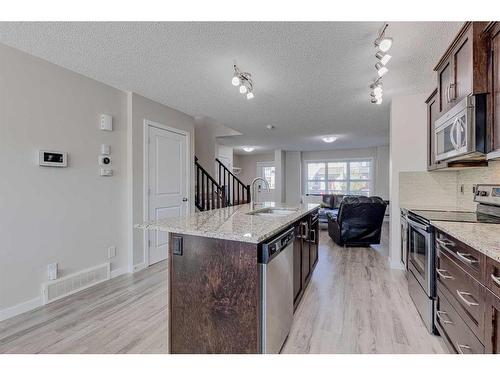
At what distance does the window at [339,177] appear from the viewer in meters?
8.80

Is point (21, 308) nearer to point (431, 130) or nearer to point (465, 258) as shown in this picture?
point (465, 258)

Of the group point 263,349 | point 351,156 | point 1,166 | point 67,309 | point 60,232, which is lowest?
point 67,309

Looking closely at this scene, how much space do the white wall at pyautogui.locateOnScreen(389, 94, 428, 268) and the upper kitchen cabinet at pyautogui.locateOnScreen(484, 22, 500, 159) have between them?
1.94m

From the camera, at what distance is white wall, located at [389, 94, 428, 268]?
11.3 feet

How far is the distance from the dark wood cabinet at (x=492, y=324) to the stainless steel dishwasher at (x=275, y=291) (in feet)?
3.29

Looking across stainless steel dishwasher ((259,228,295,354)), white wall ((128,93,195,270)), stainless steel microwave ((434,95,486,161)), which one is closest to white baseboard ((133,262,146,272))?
white wall ((128,93,195,270))

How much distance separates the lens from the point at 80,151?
286 cm

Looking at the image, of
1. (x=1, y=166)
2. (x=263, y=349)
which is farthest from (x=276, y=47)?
(x=1, y=166)

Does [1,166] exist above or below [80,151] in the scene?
below

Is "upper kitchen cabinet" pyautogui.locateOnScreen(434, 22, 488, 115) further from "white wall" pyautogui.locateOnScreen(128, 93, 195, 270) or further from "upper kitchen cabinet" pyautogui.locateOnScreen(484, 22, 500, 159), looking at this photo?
"white wall" pyautogui.locateOnScreen(128, 93, 195, 270)

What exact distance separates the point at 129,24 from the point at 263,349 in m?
2.35

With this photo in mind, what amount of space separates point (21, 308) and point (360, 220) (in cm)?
455
